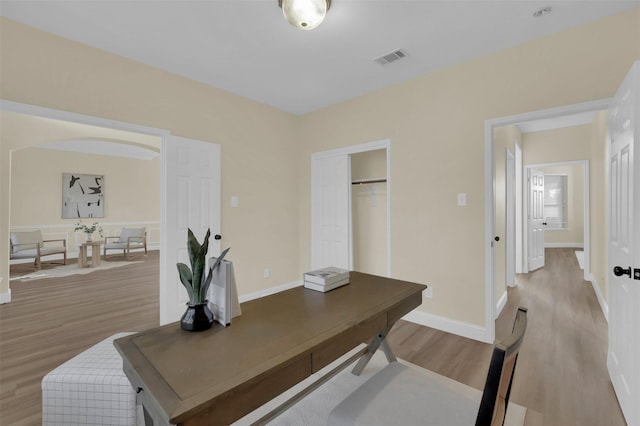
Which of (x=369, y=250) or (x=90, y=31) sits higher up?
(x=90, y=31)

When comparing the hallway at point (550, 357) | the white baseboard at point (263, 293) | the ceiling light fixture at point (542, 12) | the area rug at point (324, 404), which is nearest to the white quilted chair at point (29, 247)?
the white baseboard at point (263, 293)

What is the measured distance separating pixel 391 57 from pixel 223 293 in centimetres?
264

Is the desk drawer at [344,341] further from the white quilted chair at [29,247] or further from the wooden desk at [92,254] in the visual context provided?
the white quilted chair at [29,247]

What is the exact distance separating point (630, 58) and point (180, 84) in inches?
157

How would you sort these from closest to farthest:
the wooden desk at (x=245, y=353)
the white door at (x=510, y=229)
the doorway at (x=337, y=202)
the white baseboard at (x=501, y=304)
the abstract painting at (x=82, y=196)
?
the wooden desk at (x=245, y=353)
the white baseboard at (x=501, y=304)
the doorway at (x=337, y=202)
the white door at (x=510, y=229)
the abstract painting at (x=82, y=196)

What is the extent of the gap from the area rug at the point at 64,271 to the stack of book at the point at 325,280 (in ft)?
20.1

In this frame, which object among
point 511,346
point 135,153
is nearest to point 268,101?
point 511,346

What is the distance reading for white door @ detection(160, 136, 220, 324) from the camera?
301 centimetres

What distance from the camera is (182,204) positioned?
123 inches

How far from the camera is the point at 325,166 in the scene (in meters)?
4.07

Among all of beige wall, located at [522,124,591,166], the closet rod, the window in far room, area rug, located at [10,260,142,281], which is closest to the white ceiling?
the closet rod

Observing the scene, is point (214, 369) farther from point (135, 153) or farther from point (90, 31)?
point (135, 153)

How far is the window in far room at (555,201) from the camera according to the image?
8.23 m

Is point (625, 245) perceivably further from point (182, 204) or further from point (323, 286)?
point (182, 204)
